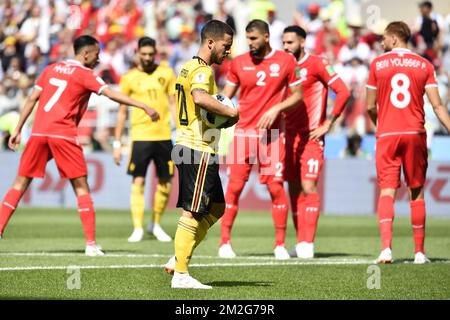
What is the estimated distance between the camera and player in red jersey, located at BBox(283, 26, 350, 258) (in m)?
12.6

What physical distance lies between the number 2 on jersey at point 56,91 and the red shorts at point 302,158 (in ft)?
9.89

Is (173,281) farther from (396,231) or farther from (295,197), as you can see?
(396,231)

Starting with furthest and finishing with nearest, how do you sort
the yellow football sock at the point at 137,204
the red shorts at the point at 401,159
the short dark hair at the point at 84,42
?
1. the yellow football sock at the point at 137,204
2. the short dark hair at the point at 84,42
3. the red shorts at the point at 401,159

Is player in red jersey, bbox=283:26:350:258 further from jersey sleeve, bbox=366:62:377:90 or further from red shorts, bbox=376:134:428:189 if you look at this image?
red shorts, bbox=376:134:428:189

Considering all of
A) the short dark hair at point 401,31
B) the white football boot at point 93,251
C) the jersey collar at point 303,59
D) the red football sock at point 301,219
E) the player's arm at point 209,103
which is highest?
the short dark hair at point 401,31

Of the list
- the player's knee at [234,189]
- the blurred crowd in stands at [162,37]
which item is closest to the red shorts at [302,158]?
the player's knee at [234,189]

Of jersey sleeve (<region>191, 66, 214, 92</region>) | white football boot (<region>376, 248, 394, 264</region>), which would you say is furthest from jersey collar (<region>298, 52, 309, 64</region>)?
jersey sleeve (<region>191, 66, 214, 92</region>)

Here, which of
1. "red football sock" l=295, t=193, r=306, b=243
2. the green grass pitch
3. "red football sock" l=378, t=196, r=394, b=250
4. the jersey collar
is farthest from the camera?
the jersey collar

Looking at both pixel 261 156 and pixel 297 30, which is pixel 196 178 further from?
pixel 297 30

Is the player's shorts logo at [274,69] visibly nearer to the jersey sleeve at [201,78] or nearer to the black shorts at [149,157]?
the black shorts at [149,157]

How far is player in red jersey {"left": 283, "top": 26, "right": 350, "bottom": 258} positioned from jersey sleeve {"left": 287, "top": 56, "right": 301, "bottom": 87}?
1.41 ft

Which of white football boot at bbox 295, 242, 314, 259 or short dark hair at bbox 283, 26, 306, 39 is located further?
short dark hair at bbox 283, 26, 306, 39

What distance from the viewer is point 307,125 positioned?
12.8 metres

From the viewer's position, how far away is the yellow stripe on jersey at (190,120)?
8.78 meters
